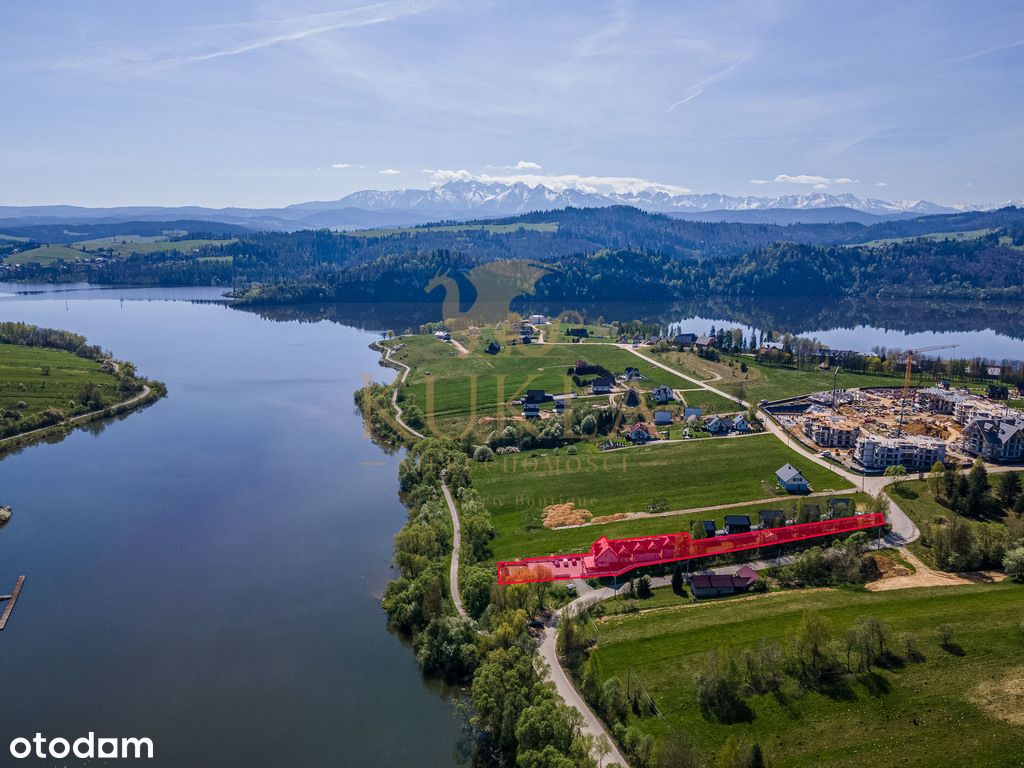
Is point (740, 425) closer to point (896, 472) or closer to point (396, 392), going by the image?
point (896, 472)

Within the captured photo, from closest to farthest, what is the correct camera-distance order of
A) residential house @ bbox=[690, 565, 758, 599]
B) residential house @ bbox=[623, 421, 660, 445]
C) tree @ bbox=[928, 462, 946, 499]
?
residential house @ bbox=[690, 565, 758, 599] → tree @ bbox=[928, 462, 946, 499] → residential house @ bbox=[623, 421, 660, 445]

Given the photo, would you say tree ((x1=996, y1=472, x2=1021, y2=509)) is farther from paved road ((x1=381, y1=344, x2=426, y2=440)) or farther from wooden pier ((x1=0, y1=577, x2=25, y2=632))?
wooden pier ((x1=0, y1=577, x2=25, y2=632))

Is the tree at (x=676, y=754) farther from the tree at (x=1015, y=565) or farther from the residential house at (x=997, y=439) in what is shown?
the residential house at (x=997, y=439)

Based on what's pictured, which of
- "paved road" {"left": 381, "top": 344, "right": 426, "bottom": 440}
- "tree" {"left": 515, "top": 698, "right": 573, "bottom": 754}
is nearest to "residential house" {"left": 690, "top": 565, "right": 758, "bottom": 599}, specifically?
"tree" {"left": 515, "top": 698, "right": 573, "bottom": 754}

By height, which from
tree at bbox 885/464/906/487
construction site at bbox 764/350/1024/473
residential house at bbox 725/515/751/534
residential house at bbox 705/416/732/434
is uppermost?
construction site at bbox 764/350/1024/473

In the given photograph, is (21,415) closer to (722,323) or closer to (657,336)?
(657,336)

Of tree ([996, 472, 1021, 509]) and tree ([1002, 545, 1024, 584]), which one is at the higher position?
tree ([996, 472, 1021, 509])
